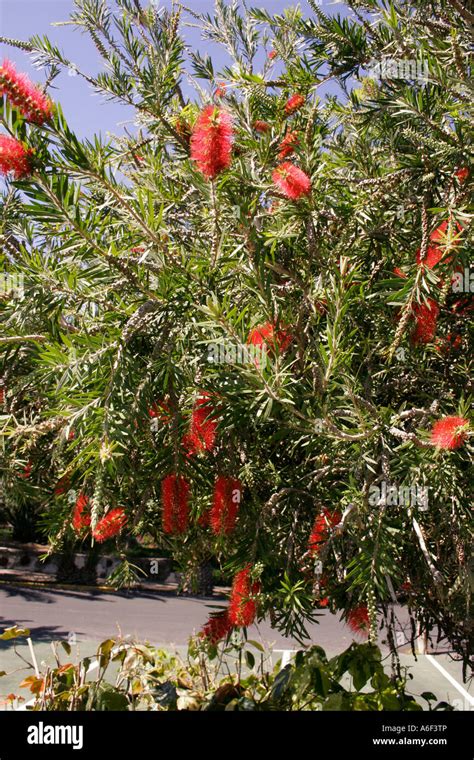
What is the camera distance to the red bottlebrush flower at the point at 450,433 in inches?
45.5

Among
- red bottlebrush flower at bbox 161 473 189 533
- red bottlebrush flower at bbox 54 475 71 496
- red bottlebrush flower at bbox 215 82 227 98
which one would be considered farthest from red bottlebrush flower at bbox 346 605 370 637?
red bottlebrush flower at bbox 215 82 227 98

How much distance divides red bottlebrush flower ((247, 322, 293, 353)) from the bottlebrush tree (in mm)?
17

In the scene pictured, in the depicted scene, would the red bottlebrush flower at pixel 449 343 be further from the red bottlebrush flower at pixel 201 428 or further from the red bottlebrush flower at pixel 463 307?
the red bottlebrush flower at pixel 201 428

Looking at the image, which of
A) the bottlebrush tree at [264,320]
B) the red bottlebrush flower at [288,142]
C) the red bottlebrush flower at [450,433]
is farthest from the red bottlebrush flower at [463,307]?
the red bottlebrush flower at [288,142]

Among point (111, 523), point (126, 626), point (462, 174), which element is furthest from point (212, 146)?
point (126, 626)

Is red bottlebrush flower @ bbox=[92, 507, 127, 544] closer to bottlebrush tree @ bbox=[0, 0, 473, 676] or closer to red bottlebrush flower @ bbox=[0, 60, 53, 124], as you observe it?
bottlebrush tree @ bbox=[0, 0, 473, 676]

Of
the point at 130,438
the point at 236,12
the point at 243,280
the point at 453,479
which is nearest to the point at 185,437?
the point at 130,438

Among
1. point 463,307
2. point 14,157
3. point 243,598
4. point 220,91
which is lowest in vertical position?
point 243,598

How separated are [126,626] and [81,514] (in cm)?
1004

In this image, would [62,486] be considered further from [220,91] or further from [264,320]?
A: [220,91]

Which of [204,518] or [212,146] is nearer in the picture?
[212,146]

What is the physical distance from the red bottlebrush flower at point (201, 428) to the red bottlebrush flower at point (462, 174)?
82 cm

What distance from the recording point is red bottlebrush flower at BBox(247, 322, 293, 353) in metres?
1.22

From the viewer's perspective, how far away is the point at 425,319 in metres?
1.37
